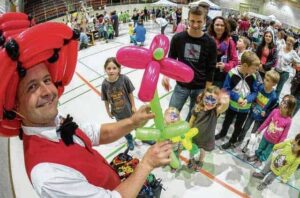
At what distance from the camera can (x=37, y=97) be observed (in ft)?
4.30


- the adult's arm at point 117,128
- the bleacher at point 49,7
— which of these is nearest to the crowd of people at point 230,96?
the adult's arm at point 117,128

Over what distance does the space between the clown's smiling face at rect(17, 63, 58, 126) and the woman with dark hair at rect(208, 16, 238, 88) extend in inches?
121

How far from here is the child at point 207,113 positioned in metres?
2.97

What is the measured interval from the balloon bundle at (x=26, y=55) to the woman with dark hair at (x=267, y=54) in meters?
3.79

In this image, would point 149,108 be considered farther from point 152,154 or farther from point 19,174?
point 19,174

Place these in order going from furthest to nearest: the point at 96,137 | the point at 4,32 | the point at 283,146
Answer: the point at 283,146
the point at 96,137
the point at 4,32

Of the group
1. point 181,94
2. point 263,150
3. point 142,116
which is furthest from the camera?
point 263,150

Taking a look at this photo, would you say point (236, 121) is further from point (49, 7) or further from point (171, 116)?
point (49, 7)

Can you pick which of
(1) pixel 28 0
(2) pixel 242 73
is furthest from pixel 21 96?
(1) pixel 28 0

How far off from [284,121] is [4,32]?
309 cm

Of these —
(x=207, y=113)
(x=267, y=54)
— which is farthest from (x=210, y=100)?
(x=267, y=54)

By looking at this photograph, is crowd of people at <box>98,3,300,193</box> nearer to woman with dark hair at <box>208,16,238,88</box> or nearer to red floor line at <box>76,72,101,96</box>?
woman with dark hair at <box>208,16,238,88</box>

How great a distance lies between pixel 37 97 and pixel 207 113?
7.07 feet

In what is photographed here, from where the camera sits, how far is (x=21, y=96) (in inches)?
50.9
